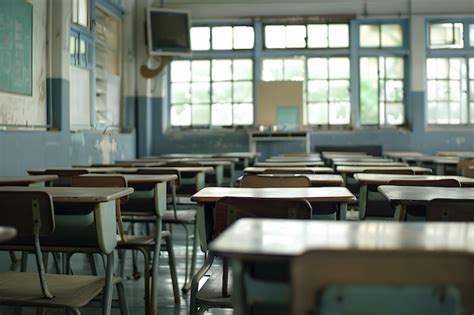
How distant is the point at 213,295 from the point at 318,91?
8.17 metres

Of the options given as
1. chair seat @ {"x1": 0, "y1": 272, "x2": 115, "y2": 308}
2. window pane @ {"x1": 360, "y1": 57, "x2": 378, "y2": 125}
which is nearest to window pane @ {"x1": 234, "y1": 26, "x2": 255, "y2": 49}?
window pane @ {"x1": 360, "y1": 57, "x2": 378, "y2": 125}

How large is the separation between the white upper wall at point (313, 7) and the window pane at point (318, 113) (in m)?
1.53

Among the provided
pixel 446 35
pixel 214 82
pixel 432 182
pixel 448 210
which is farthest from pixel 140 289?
pixel 446 35

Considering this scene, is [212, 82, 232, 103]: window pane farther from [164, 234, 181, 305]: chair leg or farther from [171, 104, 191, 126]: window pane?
[164, 234, 181, 305]: chair leg

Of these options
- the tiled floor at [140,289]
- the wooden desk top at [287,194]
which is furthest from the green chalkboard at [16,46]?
the wooden desk top at [287,194]

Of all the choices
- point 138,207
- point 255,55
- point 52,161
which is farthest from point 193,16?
point 138,207

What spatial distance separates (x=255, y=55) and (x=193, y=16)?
3.99 feet

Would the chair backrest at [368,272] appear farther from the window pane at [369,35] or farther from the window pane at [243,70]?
the window pane at [369,35]

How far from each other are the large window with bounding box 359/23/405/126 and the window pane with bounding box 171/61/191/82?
114 inches

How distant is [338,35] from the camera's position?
10094 millimetres

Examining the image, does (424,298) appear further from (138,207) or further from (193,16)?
(193,16)

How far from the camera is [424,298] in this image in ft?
3.64

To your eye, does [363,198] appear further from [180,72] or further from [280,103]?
[180,72]

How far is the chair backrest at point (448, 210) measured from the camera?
2137 millimetres
